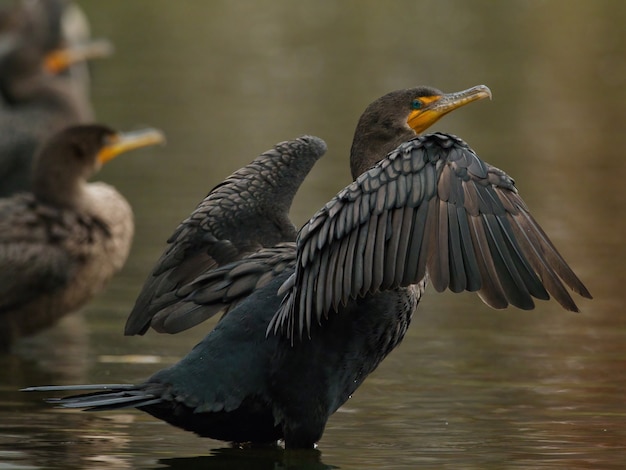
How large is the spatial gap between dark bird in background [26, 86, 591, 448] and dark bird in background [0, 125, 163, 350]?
209 cm

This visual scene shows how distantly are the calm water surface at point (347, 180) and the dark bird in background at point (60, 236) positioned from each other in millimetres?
276

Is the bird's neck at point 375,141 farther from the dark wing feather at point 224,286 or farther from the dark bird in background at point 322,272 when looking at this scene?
the dark wing feather at point 224,286

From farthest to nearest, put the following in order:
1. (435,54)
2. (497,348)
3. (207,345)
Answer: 1. (435,54)
2. (497,348)
3. (207,345)

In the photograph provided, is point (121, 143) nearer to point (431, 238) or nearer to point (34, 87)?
point (34, 87)

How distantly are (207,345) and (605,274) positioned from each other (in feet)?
17.0

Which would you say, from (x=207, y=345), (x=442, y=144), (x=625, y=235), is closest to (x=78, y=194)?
(x=207, y=345)

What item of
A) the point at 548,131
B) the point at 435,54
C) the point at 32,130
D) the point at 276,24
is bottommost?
the point at 32,130

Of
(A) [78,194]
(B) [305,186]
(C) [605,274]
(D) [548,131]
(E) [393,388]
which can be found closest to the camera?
(E) [393,388]

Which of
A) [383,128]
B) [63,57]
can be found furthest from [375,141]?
[63,57]

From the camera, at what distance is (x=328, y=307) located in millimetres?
6383

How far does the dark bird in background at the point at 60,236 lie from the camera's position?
367 inches

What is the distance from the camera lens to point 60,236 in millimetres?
9594

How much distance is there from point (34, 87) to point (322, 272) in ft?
28.4

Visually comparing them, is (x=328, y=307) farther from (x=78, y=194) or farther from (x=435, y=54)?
(x=435, y=54)
